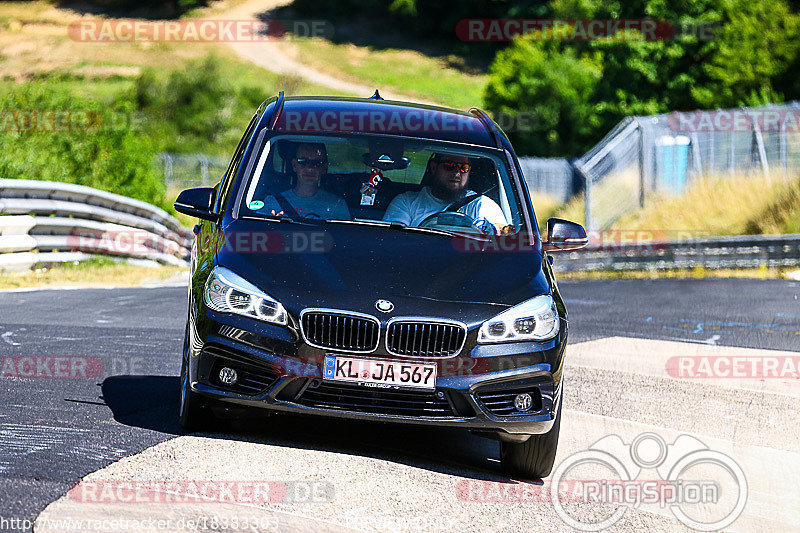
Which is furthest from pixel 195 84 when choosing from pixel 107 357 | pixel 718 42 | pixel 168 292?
pixel 107 357

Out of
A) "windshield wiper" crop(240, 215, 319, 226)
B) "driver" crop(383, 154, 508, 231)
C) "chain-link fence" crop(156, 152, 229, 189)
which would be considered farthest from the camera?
"chain-link fence" crop(156, 152, 229, 189)

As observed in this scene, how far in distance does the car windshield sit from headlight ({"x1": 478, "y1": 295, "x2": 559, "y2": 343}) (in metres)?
0.91

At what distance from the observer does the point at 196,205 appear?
6.82 metres

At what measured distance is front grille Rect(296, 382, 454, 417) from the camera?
581 cm

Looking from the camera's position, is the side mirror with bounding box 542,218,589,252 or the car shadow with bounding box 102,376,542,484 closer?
the car shadow with bounding box 102,376,542,484

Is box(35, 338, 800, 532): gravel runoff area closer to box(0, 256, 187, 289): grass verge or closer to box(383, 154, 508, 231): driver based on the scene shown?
box(383, 154, 508, 231): driver

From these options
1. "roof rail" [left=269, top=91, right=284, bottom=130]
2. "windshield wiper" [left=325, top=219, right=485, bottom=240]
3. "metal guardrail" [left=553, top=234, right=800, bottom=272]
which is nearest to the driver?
"windshield wiper" [left=325, top=219, right=485, bottom=240]

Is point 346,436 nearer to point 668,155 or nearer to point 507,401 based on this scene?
point 507,401

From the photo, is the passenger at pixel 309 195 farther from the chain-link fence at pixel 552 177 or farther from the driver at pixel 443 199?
the chain-link fence at pixel 552 177

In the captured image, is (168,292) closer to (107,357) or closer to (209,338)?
(107,357)

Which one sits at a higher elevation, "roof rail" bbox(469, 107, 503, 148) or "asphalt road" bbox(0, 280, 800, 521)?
"roof rail" bbox(469, 107, 503, 148)

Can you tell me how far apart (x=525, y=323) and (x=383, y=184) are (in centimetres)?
147

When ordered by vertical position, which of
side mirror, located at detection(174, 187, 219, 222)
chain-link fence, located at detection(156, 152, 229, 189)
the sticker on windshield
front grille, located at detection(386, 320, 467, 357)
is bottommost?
chain-link fence, located at detection(156, 152, 229, 189)

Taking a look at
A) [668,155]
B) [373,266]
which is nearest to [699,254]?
[668,155]
